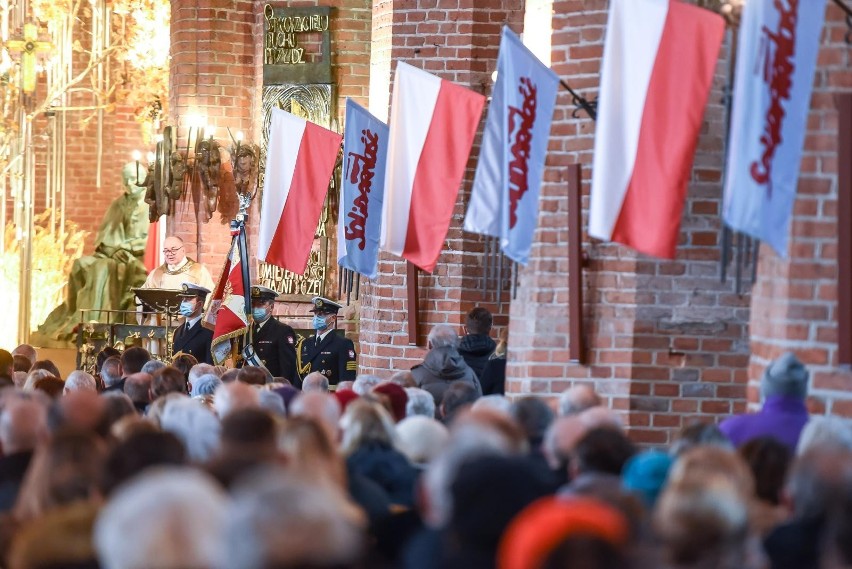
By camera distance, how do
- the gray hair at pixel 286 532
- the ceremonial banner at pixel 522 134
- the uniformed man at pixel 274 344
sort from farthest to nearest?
1. the uniformed man at pixel 274 344
2. the ceremonial banner at pixel 522 134
3. the gray hair at pixel 286 532

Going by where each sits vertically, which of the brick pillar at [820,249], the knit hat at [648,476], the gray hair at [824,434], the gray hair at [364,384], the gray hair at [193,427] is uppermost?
the brick pillar at [820,249]

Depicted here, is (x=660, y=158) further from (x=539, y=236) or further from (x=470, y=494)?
(x=470, y=494)

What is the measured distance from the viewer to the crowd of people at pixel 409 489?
4090mm

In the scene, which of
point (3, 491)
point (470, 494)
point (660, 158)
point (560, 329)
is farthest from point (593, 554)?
point (560, 329)

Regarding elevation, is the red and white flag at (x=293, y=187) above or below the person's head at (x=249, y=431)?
above

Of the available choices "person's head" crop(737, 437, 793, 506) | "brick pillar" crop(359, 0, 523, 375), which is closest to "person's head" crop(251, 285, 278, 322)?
"brick pillar" crop(359, 0, 523, 375)

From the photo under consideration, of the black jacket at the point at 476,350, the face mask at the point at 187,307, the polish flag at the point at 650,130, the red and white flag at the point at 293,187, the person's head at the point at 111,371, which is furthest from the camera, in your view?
the face mask at the point at 187,307

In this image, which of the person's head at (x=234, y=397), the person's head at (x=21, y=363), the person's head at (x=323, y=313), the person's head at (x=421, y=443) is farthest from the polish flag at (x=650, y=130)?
the person's head at (x=323, y=313)

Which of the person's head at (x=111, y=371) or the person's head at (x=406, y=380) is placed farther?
the person's head at (x=111, y=371)

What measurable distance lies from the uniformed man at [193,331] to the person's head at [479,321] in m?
3.56

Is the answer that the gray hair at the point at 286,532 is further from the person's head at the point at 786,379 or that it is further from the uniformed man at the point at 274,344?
the uniformed man at the point at 274,344

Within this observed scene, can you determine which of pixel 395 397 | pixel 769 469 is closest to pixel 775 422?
pixel 769 469

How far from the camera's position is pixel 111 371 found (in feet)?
40.5

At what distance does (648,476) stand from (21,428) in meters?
2.57
